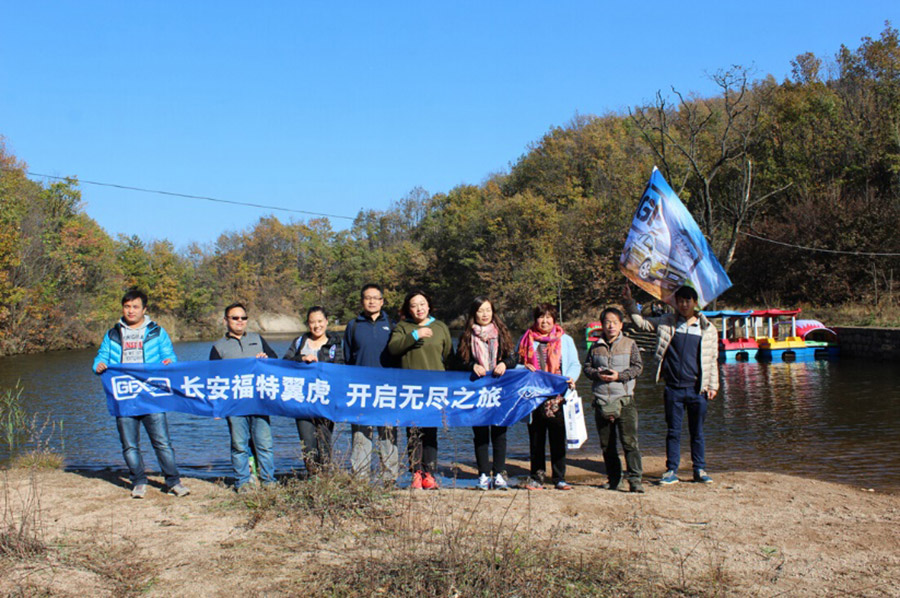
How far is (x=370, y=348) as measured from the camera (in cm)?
702

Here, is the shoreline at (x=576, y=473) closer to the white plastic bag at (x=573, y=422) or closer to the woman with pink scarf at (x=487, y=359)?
the woman with pink scarf at (x=487, y=359)

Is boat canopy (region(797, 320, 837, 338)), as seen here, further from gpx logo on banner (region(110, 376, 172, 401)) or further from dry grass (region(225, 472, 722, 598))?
gpx logo on banner (region(110, 376, 172, 401))

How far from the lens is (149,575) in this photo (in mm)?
4336

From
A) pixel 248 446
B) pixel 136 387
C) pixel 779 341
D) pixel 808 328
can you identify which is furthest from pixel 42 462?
pixel 808 328

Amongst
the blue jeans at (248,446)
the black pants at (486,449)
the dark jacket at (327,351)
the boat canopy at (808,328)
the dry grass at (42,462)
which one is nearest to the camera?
the blue jeans at (248,446)

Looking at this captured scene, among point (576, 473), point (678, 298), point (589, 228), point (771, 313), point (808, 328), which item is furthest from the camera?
point (589, 228)

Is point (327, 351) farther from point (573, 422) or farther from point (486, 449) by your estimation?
point (573, 422)

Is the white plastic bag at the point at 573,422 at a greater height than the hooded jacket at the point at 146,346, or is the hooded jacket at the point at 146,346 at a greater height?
the hooded jacket at the point at 146,346

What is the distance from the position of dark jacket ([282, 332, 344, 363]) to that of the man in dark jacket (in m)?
0.08

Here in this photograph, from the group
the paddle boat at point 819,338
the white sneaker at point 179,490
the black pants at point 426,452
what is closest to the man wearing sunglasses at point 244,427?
the white sneaker at point 179,490

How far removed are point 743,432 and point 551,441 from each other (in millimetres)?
5451

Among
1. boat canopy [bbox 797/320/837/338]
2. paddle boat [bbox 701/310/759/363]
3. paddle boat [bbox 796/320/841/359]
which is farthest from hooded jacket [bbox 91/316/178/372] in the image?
boat canopy [bbox 797/320/837/338]

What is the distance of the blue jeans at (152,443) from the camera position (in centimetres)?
676

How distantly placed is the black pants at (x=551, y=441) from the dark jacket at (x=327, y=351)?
1983 millimetres
